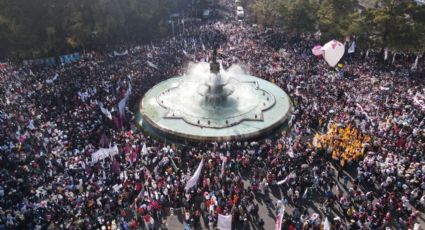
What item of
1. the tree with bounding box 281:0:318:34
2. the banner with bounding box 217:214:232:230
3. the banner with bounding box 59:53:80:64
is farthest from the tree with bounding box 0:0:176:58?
the banner with bounding box 217:214:232:230

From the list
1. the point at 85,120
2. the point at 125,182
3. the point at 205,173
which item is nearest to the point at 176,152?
the point at 205,173

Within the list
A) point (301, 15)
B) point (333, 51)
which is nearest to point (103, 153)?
point (333, 51)

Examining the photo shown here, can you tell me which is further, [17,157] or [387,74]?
[387,74]

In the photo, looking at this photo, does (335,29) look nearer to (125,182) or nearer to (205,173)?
(205,173)

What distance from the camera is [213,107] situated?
3050cm

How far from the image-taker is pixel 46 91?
106 feet

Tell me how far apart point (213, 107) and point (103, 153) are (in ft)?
37.4

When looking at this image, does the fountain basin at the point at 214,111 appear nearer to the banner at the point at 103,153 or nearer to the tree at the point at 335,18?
the banner at the point at 103,153

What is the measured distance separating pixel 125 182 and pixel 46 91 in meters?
16.8

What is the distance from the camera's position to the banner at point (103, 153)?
22.0 metres

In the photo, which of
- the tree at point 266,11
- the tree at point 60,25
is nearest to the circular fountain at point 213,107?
the tree at point 60,25

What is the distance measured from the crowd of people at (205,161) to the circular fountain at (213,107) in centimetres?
102

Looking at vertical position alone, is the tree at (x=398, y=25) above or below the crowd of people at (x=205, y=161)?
above

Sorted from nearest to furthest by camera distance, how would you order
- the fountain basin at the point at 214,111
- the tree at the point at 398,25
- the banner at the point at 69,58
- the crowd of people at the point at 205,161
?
the crowd of people at the point at 205,161
the fountain basin at the point at 214,111
the tree at the point at 398,25
the banner at the point at 69,58
